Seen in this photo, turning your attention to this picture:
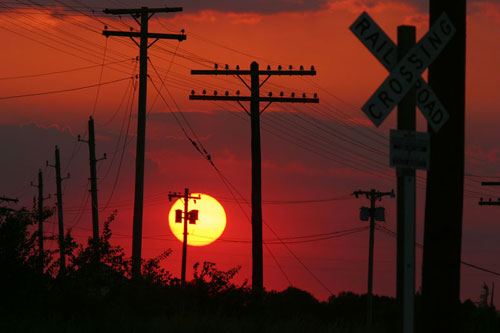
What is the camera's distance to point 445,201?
10.1 metres

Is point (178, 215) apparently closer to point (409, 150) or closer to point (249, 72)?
point (249, 72)

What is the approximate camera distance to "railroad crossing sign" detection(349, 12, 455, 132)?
327 inches

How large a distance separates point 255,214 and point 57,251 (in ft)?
41.1

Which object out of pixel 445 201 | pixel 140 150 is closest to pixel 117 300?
pixel 445 201

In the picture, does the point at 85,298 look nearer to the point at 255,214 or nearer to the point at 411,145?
the point at 411,145

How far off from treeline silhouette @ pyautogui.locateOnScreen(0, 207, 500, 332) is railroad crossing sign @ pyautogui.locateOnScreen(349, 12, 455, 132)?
6.03m

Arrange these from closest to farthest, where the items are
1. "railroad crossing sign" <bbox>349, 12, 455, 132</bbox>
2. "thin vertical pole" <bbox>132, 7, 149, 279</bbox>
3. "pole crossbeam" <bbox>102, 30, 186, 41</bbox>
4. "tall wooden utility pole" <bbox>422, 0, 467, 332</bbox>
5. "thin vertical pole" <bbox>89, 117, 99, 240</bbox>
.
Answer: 1. "railroad crossing sign" <bbox>349, 12, 455, 132</bbox>
2. "tall wooden utility pole" <bbox>422, 0, 467, 332</bbox>
3. "thin vertical pole" <bbox>132, 7, 149, 279</bbox>
4. "pole crossbeam" <bbox>102, 30, 186, 41</bbox>
5. "thin vertical pole" <bbox>89, 117, 99, 240</bbox>

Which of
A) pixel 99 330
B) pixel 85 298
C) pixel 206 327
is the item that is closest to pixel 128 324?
pixel 99 330

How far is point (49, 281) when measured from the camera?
1934cm

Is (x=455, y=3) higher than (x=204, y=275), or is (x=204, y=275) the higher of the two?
(x=455, y=3)

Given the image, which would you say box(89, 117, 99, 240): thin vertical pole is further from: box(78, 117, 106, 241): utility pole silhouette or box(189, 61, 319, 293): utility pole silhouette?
box(189, 61, 319, 293): utility pole silhouette

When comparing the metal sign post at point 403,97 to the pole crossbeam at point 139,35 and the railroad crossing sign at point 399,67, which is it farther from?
the pole crossbeam at point 139,35

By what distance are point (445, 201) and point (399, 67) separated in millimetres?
2238

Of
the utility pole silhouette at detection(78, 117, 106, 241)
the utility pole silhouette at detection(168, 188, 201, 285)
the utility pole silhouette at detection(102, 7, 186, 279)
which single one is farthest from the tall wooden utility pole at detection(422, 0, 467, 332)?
the utility pole silhouette at detection(168, 188, 201, 285)
